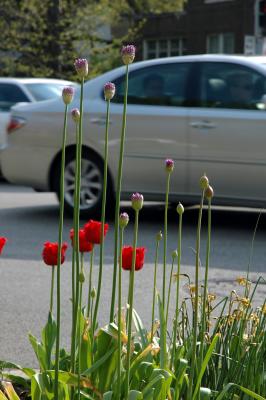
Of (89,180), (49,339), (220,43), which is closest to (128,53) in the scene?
(49,339)

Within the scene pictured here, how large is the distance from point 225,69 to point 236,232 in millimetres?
1522

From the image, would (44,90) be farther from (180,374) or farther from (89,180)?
(180,374)

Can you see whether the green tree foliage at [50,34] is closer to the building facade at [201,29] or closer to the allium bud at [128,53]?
the building facade at [201,29]

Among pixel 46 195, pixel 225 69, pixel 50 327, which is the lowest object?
pixel 46 195

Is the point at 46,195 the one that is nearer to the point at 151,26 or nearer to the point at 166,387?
the point at 166,387

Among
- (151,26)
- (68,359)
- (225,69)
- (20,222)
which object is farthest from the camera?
(151,26)

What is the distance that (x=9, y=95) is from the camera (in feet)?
58.5

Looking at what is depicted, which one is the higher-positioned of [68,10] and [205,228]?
[68,10]

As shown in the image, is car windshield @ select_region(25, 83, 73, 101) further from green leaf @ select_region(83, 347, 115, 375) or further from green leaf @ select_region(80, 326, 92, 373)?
green leaf @ select_region(83, 347, 115, 375)

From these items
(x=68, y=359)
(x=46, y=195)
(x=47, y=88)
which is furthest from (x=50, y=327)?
(x=47, y=88)

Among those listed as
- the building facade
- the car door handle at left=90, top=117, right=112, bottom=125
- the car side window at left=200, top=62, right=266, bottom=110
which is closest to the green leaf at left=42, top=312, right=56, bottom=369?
the car side window at left=200, top=62, right=266, bottom=110

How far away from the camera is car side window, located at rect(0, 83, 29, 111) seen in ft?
57.9

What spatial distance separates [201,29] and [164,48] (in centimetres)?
276

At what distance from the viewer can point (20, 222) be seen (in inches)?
461
